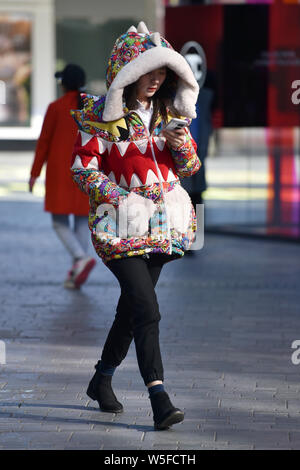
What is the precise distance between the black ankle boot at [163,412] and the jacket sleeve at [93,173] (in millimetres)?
904

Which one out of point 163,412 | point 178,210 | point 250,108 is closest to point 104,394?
point 163,412

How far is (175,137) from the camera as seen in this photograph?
198 inches

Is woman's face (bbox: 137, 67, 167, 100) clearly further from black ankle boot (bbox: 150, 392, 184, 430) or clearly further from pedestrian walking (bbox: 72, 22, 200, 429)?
black ankle boot (bbox: 150, 392, 184, 430)

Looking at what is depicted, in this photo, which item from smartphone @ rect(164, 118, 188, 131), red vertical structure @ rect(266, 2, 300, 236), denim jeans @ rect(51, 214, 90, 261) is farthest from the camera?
red vertical structure @ rect(266, 2, 300, 236)

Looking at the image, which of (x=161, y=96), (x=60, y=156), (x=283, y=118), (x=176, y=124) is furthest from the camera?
(x=283, y=118)

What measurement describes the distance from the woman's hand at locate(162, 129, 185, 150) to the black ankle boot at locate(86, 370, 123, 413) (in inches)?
47.4

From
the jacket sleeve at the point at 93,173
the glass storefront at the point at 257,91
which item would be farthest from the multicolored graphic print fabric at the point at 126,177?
the glass storefront at the point at 257,91

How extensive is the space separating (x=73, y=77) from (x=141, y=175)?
3.99 metres

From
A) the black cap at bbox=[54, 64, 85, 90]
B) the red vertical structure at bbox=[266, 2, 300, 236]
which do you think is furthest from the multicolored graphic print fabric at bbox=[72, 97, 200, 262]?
the red vertical structure at bbox=[266, 2, 300, 236]

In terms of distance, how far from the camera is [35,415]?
17.5 feet

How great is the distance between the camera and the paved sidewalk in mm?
5016

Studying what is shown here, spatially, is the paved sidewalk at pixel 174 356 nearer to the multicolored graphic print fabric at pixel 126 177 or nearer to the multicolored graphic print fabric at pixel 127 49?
the multicolored graphic print fabric at pixel 126 177

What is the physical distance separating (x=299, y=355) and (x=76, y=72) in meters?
3.41

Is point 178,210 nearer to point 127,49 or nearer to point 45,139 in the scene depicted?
point 127,49
